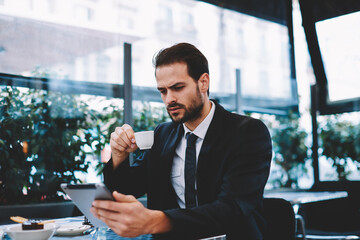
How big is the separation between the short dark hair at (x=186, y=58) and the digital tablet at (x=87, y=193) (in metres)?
0.76

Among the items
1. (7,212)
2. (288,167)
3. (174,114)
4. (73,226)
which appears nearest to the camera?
(73,226)

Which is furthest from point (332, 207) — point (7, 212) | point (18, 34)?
point (18, 34)

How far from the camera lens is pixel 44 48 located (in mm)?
2695

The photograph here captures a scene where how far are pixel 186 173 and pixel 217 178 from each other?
0.17 m

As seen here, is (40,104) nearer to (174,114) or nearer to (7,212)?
(7,212)

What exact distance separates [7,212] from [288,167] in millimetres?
3101

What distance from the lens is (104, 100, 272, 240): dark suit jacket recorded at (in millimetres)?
1240

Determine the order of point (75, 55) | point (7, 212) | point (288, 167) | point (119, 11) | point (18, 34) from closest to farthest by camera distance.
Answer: point (7, 212) < point (18, 34) < point (75, 55) < point (119, 11) < point (288, 167)

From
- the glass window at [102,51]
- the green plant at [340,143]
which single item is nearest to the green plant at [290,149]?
the green plant at [340,143]

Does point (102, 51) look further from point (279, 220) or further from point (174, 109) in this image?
point (279, 220)

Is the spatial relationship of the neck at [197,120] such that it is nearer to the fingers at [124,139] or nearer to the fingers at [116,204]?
the fingers at [124,139]

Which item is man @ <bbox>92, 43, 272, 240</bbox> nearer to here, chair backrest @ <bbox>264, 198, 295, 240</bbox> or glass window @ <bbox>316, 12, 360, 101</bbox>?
chair backrest @ <bbox>264, 198, 295, 240</bbox>

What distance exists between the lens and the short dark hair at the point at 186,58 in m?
1.70

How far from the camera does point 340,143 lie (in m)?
4.33
